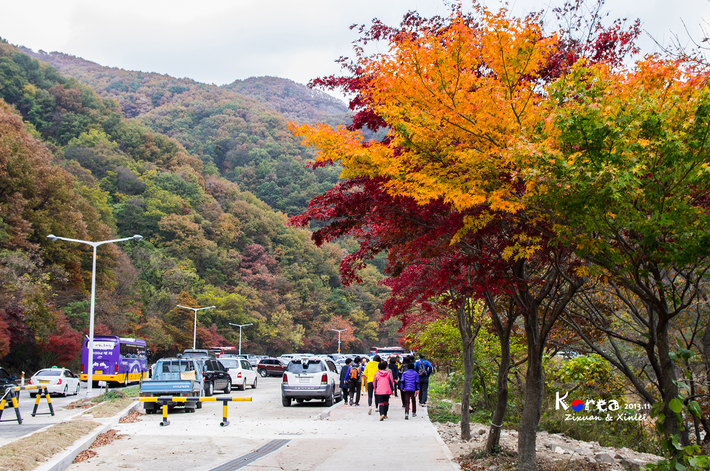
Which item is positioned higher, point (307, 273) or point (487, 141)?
point (307, 273)

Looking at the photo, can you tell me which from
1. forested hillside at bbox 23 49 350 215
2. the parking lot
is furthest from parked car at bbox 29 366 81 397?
forested hillside at bbox 23 49 350 215

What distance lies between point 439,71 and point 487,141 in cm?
102

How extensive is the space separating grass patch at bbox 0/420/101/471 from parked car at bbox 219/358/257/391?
17665mm

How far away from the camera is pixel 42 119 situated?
8606cm

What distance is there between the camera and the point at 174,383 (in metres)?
17.8

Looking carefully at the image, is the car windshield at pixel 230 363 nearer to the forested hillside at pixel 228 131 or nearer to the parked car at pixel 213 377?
the parked car at pixel 213 377

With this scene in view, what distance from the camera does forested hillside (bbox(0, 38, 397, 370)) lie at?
41094 mm

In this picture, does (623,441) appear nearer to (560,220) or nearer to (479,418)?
(479,418)

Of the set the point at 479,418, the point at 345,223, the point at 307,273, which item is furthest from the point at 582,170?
the point at 307,273

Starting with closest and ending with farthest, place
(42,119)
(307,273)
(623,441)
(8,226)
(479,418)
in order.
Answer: (623,441) < (479,418) < (8,226) < (42,119) < (307,273)

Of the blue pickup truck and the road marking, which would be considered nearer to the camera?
the road marking

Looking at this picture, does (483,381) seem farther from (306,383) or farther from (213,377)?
(213,377)

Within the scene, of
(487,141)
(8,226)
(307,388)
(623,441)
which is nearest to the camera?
(487,141)

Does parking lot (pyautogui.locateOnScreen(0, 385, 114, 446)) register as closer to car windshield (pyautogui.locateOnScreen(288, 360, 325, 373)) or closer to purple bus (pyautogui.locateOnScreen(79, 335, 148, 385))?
car windshield (pyautogui.locateOnScreen(288, 360, 325, 373))
